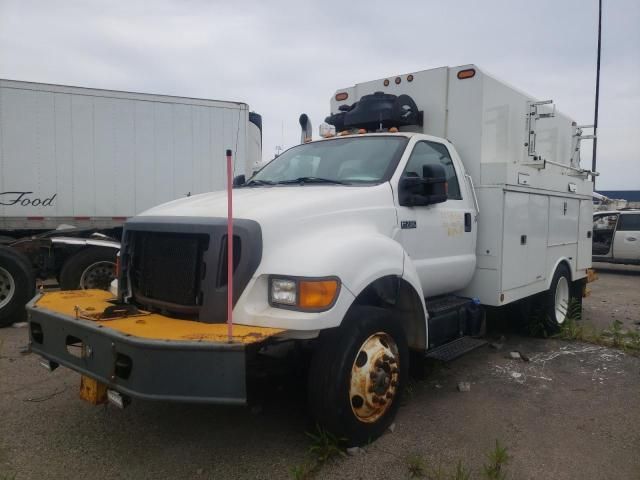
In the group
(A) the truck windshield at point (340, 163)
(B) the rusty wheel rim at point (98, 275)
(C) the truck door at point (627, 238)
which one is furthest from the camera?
(C) the truck door at point (627, 238)

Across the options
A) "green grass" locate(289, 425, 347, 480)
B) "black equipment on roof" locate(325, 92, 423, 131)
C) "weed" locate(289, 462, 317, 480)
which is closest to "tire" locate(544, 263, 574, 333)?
"black equipment on roof" locate(325, 92, 423, 131)

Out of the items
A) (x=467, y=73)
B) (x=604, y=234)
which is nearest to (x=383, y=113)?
(x=467, y=73)

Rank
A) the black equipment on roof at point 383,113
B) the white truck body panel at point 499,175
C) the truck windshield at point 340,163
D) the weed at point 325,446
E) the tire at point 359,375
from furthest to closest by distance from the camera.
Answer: the black equipment on roof at point 383,113
the white truck body panel at point 499,175
the truck windshield at point 340,163
the weed at point 325,446
the tire at point 359,375

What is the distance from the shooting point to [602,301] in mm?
9594

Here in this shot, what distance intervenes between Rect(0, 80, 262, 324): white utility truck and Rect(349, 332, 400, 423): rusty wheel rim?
5411 millimetres

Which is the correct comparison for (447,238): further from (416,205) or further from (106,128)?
(106,128)

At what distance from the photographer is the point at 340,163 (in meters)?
4.45

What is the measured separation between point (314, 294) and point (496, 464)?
1615mm

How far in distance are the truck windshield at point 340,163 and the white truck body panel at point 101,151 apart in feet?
13.9

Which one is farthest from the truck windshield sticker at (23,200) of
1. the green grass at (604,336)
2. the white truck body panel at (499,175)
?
the green grass at (604,336)

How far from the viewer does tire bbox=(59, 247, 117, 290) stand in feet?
24.1

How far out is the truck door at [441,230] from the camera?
166 inches

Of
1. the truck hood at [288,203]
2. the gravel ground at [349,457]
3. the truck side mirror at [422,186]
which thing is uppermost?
the truck side mirror at [422,186]

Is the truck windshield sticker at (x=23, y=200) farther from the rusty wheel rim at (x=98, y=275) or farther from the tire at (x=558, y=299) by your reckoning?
the tire at (x=558, y=299)
